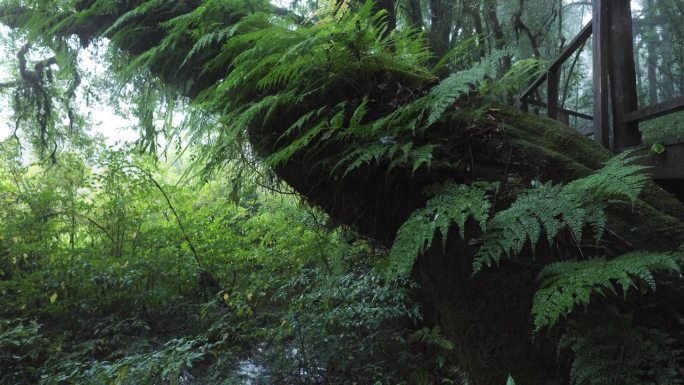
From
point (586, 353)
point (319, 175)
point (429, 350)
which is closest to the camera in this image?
point (586, 353)

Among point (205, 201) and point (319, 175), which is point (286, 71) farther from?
point (205, 201)

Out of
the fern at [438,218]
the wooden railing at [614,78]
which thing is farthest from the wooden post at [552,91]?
the fern at [438,218]

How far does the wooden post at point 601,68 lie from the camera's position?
3.55 meters

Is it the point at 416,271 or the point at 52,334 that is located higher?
the point at 416,271

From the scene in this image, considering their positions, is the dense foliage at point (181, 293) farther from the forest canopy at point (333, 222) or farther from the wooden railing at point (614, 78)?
the wooden railing at point (614, 78)

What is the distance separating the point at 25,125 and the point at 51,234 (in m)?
2.45

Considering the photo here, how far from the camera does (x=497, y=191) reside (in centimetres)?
181

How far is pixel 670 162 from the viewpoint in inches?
116

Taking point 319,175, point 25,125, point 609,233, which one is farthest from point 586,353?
point 25,125

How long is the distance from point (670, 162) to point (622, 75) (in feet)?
3.05

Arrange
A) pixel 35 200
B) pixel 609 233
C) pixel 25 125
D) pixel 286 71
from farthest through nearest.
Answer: pixel 25 125 → pixel 35 200 → pixel 286 71 → pixel 609 233

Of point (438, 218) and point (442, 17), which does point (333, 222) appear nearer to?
point (438, 218)

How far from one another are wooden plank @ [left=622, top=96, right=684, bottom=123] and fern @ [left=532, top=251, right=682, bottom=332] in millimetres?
2143

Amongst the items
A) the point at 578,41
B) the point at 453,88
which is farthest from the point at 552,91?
the point at 453,88
